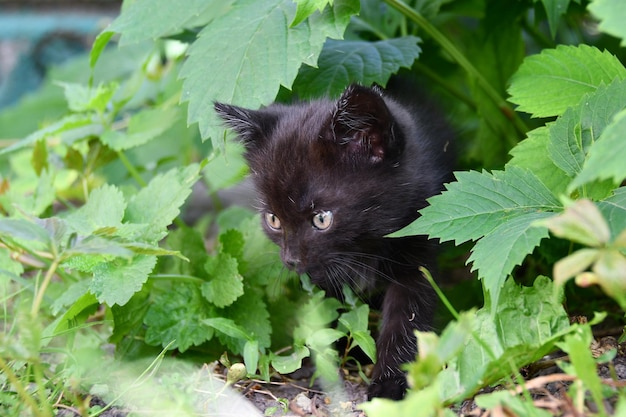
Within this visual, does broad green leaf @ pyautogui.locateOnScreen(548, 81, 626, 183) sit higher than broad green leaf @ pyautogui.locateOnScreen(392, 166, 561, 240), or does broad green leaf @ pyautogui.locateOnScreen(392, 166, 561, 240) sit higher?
broad green leaf @ pyautogui.locateOnScreen(548, 81, 626, 183)

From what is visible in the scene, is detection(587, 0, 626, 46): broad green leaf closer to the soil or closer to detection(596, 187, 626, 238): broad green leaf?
detection(596, 187, 626, 238): broad green leaf

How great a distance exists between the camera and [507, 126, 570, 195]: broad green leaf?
1.84m

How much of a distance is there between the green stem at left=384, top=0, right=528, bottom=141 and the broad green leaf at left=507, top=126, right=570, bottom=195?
2.11 feet

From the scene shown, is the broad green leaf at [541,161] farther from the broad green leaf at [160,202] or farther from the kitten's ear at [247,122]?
the broad green leaf at [160,202]

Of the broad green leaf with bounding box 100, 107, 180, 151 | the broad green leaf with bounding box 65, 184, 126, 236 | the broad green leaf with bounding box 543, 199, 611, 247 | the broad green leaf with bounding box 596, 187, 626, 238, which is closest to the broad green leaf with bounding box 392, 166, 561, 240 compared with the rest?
the broad green leaf with bounding box 596, 187, 626, 238

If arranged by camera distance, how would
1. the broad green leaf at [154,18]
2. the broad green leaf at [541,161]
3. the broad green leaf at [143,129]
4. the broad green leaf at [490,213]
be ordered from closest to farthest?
1. the broad green leaf at [490,213]
2. the broad green leaf at [541,161]
3. the broad green leaf at [154,18]
4. the broad green leaf at [143,129]

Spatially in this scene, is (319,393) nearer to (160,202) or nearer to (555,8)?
(160,202)

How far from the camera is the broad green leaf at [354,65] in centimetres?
227

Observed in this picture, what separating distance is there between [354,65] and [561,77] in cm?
68

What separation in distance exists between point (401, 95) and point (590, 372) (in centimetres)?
158

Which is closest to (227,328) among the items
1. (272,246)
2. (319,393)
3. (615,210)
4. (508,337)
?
(319,393)

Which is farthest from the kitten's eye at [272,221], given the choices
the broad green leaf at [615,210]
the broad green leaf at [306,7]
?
the broad green leaf at [615,210]

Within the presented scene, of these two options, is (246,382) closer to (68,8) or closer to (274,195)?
(274,195)

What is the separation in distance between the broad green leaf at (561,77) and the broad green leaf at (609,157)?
64 centimetres
